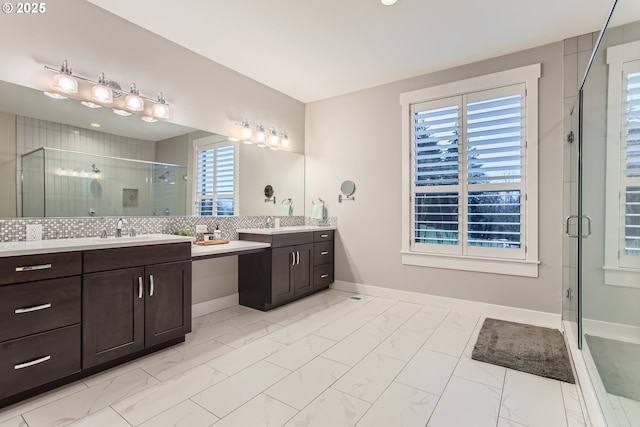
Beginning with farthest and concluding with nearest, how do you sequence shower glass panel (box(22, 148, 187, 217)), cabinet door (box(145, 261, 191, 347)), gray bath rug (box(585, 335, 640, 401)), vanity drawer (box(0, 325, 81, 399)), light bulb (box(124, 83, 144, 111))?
1. light bulb (box(124, 83, 144, 111))
2. cabinet door (box(145, 261, 191, 347))
3. shower glass panel (box(22, 148, 187, 217))
4. vanity drawer (box(0, 325, 81, 399))
5. gray bath rug (box(585, 335, 640, 401))

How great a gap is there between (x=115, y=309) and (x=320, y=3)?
8.92 feet

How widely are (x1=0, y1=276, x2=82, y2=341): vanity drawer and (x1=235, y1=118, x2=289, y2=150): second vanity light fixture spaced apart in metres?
2.32

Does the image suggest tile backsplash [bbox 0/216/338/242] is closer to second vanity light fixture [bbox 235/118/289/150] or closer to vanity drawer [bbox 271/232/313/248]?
vanity drawer [bbox 271/232/313/248]

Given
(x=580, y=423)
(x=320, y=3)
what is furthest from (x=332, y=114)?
(x=580, y=423)

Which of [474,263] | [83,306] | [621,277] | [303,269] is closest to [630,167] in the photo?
[621,277]

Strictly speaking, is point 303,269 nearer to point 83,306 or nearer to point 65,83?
point 83,306

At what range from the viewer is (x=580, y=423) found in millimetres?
1619

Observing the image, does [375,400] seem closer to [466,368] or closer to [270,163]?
[466,368]

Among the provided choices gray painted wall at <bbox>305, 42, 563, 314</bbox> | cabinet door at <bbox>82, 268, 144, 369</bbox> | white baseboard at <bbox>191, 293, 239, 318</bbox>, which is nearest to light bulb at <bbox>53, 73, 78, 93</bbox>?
cabinet door at <bbox>82, 268, 144, 369</bbox>

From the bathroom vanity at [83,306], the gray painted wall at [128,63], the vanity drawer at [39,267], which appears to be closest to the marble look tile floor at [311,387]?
the bathroom vanity at [83,306]

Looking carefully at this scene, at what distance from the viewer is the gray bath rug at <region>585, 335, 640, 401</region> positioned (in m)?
1.39

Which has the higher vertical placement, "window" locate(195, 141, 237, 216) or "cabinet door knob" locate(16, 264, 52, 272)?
"window" locate(195, 141, 237, 216)

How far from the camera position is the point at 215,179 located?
3.35 metres

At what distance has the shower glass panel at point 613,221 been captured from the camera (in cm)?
147
